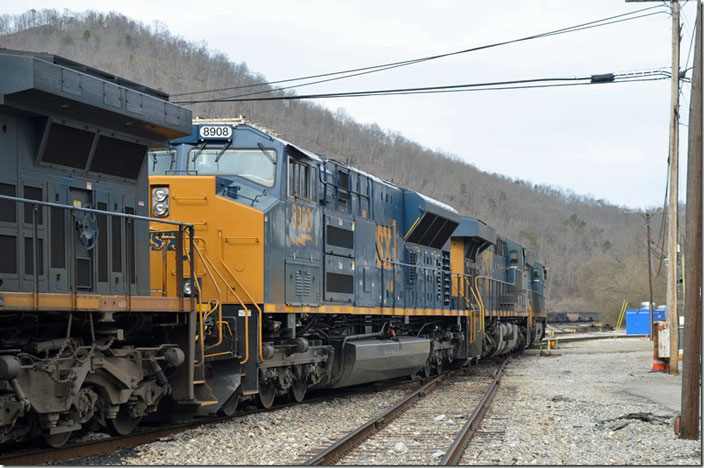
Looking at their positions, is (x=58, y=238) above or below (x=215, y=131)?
below

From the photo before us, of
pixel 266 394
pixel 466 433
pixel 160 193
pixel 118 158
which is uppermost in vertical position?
pixel 118 158

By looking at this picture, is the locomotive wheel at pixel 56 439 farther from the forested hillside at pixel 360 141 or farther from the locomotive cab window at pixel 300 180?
the forested hillside at pixel 360 141

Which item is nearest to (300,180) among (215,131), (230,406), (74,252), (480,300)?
(215,131)

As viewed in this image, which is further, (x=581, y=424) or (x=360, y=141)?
(x=360, y=141)

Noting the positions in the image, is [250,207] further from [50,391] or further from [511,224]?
[511,224]

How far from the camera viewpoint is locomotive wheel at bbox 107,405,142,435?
912 centimetres

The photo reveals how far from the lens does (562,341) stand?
141 feet

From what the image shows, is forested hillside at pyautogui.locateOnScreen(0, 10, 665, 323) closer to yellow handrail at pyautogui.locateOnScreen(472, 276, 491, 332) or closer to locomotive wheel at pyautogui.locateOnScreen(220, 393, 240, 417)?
yellow handrail at pyautogui.locateOnScreen(472, 276, 491, 332)

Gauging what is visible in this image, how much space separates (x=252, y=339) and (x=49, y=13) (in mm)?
184030

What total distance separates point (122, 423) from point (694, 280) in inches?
263

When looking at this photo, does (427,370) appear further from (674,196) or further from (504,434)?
(504,434)

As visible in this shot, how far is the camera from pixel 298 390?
514 inches

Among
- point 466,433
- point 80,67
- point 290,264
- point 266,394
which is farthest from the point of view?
point 266,394

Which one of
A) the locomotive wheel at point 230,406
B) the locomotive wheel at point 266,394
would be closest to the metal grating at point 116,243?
the locomotive wheel at point 230,406
